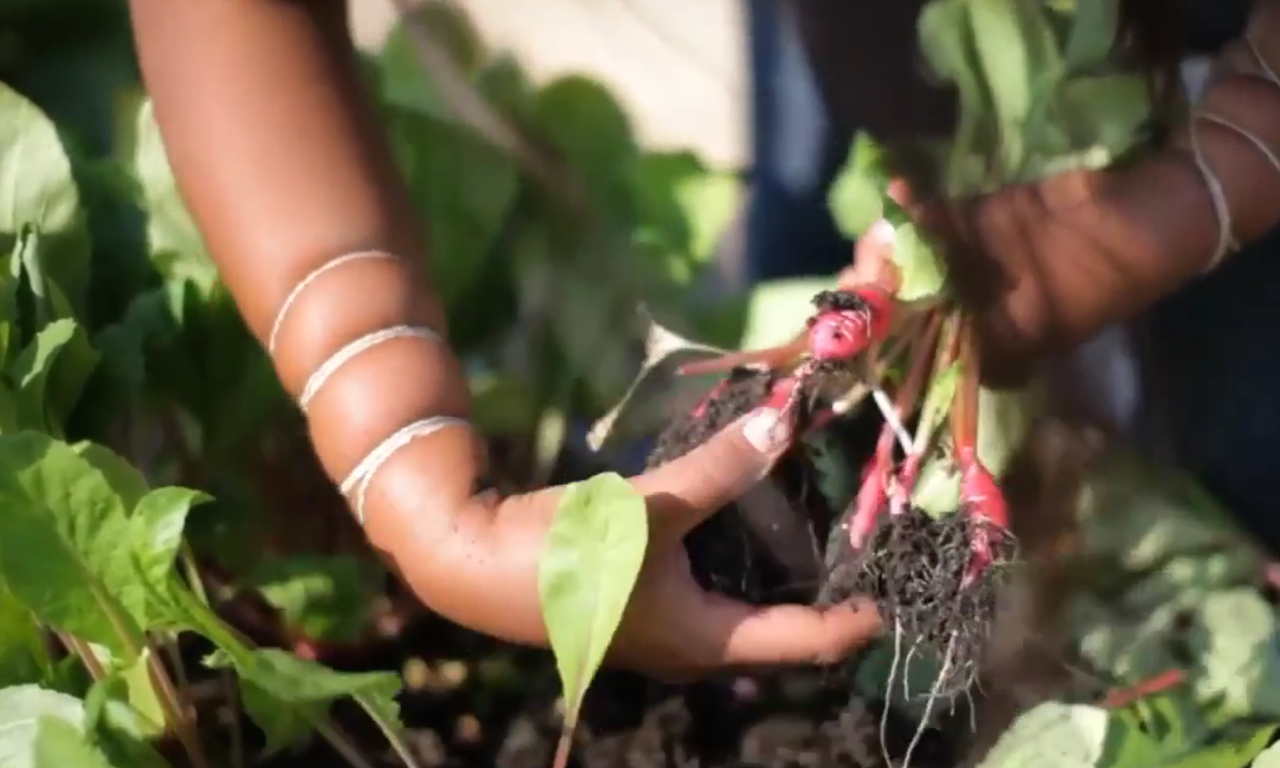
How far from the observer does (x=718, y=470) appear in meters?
0.33

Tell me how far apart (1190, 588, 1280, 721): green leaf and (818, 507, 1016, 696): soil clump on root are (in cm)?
11

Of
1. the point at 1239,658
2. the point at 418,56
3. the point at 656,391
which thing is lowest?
the point at 1239,658

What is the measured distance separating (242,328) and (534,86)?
0.14 metres

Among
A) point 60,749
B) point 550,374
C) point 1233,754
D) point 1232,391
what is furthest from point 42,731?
point 1232,391

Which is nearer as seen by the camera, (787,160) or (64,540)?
(64,540)

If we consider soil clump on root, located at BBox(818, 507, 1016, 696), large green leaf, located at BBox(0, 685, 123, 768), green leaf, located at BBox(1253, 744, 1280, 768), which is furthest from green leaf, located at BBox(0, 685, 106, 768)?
green leaf, located at BBox(1253, 744, 1280, 768)

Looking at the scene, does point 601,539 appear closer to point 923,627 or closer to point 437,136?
point 923,627

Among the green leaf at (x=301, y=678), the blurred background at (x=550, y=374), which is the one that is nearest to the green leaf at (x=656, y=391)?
the blurred background at (x=550, y=374)

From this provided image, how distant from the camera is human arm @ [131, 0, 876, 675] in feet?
1.10

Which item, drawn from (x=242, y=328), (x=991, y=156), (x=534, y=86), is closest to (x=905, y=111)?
(x=991, y=156)

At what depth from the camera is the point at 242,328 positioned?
0.45 metres

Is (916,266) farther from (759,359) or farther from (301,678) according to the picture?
(301,678)

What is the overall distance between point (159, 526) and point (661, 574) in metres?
0.14

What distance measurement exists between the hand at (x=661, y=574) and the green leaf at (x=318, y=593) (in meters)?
0.07
